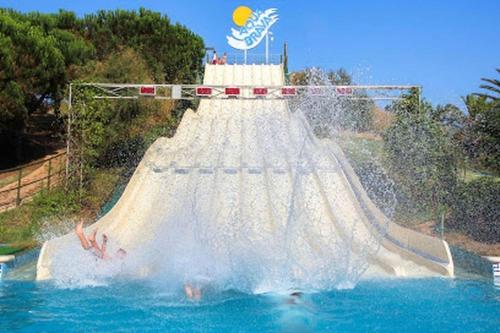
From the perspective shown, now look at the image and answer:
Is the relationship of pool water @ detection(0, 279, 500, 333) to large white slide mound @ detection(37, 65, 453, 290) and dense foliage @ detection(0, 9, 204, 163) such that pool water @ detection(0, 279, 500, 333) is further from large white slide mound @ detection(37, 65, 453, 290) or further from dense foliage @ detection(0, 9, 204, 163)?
dense foliage @ detection(0, 9, 204, 163)

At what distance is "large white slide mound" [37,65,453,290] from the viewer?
7398 millimetres

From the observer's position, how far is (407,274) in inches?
307

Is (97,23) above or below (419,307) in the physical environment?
above

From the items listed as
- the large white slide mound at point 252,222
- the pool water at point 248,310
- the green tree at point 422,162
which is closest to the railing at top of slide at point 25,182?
the large white slide mound at point 252,222

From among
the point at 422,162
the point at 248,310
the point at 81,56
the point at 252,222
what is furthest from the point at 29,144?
the point at 248,310

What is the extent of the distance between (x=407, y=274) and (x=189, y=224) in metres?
3.52

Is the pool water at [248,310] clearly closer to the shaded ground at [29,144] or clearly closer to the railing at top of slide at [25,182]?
the railing at top of slide at [25,182]

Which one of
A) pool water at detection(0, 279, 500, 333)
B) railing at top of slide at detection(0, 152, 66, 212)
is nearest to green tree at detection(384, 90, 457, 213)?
pool water at detection(0, 279, 500, 333)

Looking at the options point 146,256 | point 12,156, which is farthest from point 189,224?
point 12,156

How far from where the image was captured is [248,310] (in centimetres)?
572

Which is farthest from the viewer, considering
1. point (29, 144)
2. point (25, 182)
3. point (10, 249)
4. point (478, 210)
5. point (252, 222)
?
point (29, 144)

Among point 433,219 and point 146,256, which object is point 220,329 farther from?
point 433,219

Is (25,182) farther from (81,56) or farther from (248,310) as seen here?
(248,310)

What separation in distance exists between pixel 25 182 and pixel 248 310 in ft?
35.8
